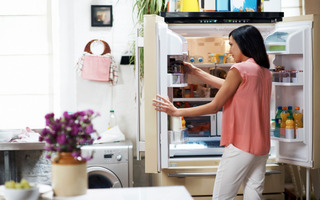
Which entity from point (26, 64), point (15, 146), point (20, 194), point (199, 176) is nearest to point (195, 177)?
point (199, 176)

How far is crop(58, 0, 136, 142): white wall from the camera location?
4535 mm

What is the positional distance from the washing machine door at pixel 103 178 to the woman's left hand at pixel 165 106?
1.07 m

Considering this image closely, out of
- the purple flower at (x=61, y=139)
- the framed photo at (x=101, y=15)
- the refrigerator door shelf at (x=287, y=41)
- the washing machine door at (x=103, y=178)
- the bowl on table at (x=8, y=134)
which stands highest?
the framed photo at (x=101, y=15)

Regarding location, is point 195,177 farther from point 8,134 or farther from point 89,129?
point 89,129

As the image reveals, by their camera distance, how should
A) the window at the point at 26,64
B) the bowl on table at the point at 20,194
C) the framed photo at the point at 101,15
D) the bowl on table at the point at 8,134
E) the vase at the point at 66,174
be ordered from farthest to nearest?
the framed photo at the point at 101,15 < the window at the point at 26,64 < the bowl on table at the point at 8,134 < the vase at the point at 66,174 < the bowl on table at the point at 20,194

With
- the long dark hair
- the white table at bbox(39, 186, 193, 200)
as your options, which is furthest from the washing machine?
the white table at bbox(39, 186, 193, 200)

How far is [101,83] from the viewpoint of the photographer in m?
4.62

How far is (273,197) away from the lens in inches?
138

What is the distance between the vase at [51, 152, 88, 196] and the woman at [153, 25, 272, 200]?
1265 millimetres

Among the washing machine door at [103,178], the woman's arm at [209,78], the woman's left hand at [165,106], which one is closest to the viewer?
the woman's left hand at [165,106]

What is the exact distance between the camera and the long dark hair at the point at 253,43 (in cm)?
271

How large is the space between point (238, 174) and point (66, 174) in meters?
1.37

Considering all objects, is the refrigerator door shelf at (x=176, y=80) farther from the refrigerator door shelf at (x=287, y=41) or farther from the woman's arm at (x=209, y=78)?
the refrigerator door shelf at (x=287, y=41)

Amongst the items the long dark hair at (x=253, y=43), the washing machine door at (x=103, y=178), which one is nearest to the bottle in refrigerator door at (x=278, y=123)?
the long dark hair at (x=253, y=43)
